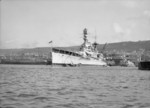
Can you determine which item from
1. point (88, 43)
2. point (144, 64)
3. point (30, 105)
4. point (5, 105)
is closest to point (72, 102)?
point (30, 105)

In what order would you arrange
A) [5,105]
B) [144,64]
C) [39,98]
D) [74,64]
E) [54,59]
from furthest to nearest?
[74,64] → [54,59] → [144,64] → [39,98] → [5,105]

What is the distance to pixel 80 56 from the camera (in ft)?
473

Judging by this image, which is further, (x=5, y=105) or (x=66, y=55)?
(x=66, y=55)

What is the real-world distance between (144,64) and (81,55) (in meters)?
50.6

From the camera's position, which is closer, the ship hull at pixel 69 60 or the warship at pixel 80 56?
the ship hull at pixel 69 60

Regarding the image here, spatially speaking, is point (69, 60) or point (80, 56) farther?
point (80, 56)

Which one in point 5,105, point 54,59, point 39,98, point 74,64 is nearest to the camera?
point 5,105

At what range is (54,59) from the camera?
423 ft

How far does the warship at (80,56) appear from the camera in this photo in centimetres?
13125

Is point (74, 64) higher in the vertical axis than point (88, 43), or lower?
lower

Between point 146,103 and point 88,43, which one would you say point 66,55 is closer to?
point 88,43

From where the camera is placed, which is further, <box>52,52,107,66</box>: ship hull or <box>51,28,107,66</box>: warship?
<box>51,28,107,66</box>: warship

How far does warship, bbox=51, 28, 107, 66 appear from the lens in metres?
131

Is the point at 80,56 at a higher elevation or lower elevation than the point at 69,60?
higher
